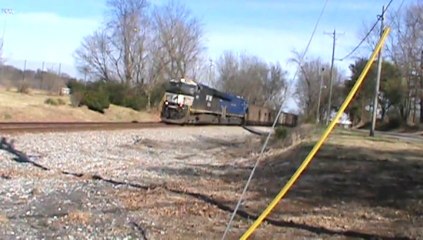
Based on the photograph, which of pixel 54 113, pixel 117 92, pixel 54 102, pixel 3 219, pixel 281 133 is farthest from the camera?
pixel 117 92

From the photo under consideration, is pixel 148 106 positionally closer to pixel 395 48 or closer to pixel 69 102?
pixel 69 102

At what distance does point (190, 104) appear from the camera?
5294cm

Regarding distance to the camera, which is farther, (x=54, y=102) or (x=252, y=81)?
(x=252, y=81)

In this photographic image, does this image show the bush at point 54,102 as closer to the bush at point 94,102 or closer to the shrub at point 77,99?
the shrub at point 77,99

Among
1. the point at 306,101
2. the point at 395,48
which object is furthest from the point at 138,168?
the point at 306,101

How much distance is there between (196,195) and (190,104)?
39588 mm

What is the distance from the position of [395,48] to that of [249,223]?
69.3 m

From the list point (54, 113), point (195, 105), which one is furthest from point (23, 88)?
point (195, 105)

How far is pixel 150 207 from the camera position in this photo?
11719 millimetres

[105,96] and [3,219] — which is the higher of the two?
[105,96]

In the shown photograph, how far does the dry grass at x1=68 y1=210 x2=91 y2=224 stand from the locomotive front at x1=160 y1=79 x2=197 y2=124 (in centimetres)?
4170

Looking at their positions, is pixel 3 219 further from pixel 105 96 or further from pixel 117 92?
pixel 117 92

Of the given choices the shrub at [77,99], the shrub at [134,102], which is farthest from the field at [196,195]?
the shrub at [134,102]

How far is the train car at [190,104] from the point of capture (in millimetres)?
52656
